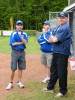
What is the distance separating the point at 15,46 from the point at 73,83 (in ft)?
6.60

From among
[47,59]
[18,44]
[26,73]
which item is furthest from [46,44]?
[26,73]

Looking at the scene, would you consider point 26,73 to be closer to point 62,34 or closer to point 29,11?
point 62,34

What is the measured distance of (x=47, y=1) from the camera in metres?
63.3

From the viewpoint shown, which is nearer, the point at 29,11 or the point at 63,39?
the point at 63,39

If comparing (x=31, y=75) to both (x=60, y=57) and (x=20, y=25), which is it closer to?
(x=20, y=25)

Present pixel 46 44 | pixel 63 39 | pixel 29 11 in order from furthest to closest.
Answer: pixel 29 11 < pixel 46 44 < pixel 63 39

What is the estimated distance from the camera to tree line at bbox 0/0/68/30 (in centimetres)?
6194

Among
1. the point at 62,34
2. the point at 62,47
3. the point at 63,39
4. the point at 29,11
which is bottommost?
the point at 29,11

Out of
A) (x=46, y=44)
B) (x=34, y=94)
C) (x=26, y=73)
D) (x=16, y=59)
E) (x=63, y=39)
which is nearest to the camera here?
(x=63, y=39)

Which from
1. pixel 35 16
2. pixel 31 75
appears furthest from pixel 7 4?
pixel 31 75

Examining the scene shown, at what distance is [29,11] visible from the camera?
6306 cm

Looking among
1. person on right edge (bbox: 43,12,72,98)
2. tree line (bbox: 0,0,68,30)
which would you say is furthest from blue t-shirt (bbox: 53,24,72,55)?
tree line (bbox: 0,0,68,30)

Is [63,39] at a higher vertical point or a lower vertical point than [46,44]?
higher

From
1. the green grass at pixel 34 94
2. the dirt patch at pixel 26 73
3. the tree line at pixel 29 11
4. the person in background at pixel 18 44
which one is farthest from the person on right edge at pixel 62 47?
the tree line at pixel 29 11
